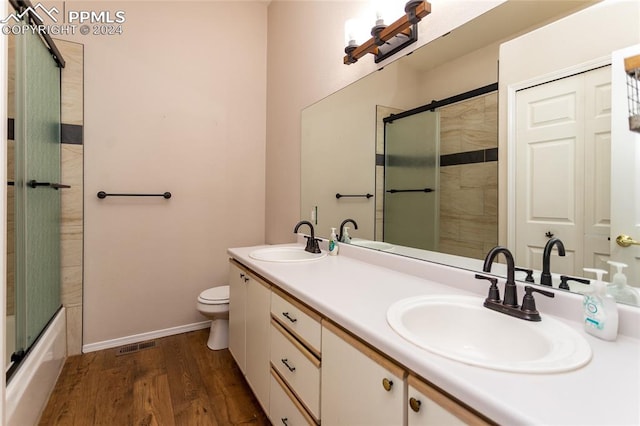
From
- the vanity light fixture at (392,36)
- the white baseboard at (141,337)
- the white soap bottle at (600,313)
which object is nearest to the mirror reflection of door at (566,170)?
the white soap bottle at (600,313)

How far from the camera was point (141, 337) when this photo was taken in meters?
2.34

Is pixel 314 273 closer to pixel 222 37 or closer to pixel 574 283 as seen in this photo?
pixel 574 283

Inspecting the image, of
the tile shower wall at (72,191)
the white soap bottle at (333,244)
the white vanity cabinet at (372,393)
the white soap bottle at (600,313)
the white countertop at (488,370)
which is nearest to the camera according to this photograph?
the white countertop at (488,370)

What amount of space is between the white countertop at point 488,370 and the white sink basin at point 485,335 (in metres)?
0.02

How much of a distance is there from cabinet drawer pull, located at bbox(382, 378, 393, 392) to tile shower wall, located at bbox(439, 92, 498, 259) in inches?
24.9

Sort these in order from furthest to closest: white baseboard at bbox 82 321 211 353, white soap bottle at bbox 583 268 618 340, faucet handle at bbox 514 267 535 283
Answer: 1. white baseboard at bbox 82 321 211 353
2. faucet handle at bbox 514 267 535 283
3. white soap bottle at bbox 583 268 618 340

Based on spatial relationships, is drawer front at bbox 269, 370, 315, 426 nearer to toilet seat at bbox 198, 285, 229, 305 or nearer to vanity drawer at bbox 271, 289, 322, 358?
vanity drawer at bbox 271, 289, 322, 358

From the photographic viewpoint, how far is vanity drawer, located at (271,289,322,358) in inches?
40.2

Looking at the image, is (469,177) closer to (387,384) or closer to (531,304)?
(531,304)

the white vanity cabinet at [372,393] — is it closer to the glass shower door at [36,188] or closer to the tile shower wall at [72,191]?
the glass shower door at [36,188]

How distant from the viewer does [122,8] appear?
2188mm

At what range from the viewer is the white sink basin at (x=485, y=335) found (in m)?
0.61

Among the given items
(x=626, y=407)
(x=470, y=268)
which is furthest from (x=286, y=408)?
(x=626, y=407)

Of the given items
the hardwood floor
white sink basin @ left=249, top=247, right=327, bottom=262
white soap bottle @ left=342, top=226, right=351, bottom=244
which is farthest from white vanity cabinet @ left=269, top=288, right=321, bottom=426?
white soap bottle @ left=342, top=226, right=351, bottom=244
